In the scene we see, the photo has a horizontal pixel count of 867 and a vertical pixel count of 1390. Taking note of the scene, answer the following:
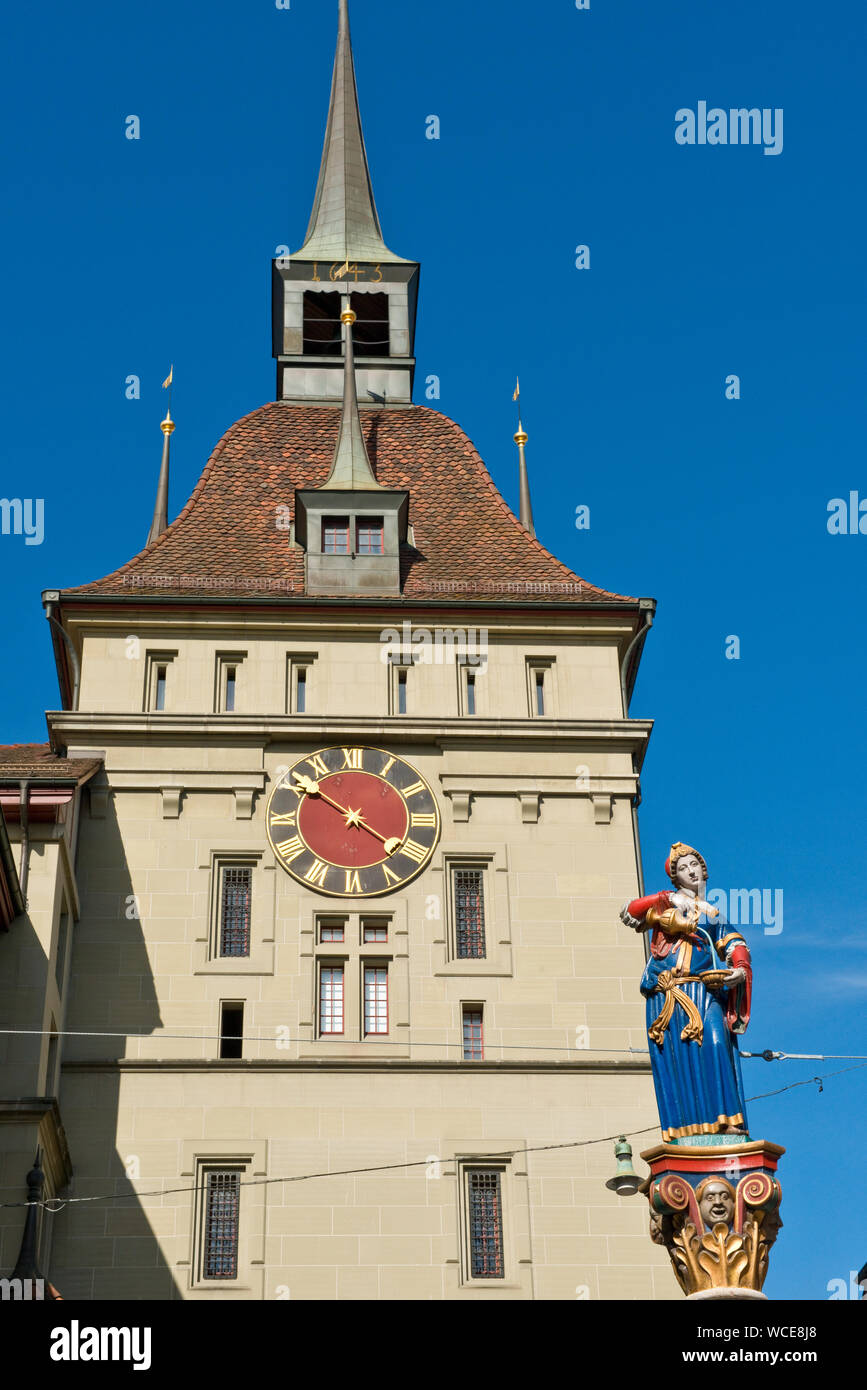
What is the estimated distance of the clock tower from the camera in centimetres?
3022

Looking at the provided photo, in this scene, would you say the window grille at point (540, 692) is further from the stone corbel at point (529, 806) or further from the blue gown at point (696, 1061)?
the blue gown at point (696, 1061)

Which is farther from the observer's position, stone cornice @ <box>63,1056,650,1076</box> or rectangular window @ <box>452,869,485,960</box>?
rectangular window @ <box>452,869,485,960</box>

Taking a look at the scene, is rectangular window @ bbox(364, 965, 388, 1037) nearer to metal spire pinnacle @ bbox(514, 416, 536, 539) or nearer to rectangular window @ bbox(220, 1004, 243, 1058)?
rectangular window @ bbox(220, 1004, 243, 1058)

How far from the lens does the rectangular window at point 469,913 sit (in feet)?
108

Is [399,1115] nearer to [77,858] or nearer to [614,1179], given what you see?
A: [77,858]

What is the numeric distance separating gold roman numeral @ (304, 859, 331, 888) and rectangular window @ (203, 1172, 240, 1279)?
4.94 m

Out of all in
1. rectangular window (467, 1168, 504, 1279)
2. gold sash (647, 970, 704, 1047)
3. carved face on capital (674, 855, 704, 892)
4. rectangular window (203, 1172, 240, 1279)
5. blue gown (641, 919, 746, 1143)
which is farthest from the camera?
rectangular window (467, 1168, 504, 1279)

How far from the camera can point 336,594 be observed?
121 feet

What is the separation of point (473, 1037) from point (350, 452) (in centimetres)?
1267

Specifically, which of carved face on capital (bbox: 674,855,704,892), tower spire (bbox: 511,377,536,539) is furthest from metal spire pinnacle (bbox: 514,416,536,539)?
carved face on capital (bbox: 674,855,704,892)

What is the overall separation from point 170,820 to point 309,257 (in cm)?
1835

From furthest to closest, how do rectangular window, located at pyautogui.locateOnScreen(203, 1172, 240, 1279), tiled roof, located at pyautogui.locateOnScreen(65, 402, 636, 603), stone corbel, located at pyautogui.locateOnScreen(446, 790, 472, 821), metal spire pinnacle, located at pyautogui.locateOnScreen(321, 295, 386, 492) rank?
metal spire pinnacle, located at pyautogui.locateOnScreen(321, 295, 386, 492), tiled roof, located at pyautogui.locateOnScreen(65, 402, 636, 603), stone corbel, located at pyautogui.locateOnScreen(446, 790, 472, 821), rectangular window, located at pyautogui.locateOnScreen(203, 1172, 240, 1279)

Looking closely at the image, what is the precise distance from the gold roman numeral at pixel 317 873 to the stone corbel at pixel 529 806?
340 cm
